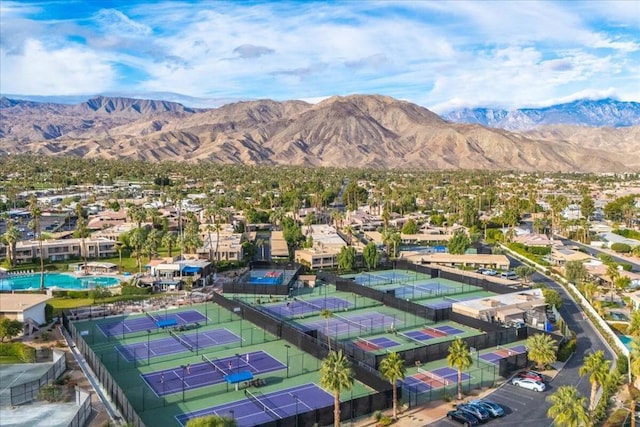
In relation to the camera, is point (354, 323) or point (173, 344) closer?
point (173, 344)

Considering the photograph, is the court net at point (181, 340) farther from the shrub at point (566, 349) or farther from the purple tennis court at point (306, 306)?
the shrub at point (566, 349)

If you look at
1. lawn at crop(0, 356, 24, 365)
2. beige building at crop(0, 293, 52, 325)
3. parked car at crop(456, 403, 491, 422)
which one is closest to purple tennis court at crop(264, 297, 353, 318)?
beige building at crop(0, 293, 52, 325)

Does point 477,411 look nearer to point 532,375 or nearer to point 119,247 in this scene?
point 532,375

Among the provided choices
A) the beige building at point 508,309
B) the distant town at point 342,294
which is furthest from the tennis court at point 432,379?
the beige building at point 508,309

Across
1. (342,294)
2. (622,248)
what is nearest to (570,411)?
(342,294)

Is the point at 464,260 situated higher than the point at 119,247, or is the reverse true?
the point at 119,247

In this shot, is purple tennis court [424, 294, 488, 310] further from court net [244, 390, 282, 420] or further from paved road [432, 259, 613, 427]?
court net [244, 390, 282, 420]

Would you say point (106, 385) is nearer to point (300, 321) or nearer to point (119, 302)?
point (300, 321)

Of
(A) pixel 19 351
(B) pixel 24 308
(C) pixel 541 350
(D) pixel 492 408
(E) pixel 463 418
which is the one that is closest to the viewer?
(E) pixel 463 418
